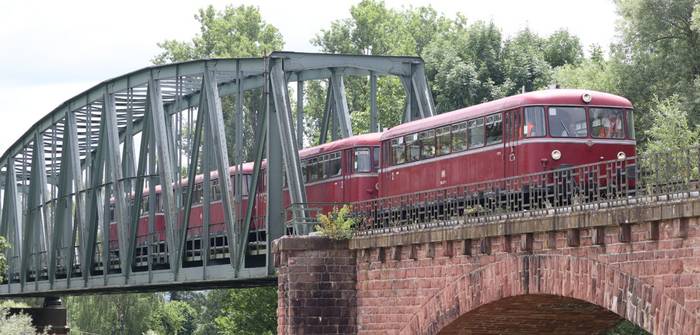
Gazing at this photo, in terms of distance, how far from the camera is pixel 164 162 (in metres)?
45.5

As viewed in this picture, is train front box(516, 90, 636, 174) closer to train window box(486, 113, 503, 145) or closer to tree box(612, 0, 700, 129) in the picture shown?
train window box(486, 113, 503, 145)

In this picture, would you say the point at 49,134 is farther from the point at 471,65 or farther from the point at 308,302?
the point at 308,302

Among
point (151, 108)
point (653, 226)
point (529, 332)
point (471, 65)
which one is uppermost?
point (471, 65)

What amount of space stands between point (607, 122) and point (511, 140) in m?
2.45

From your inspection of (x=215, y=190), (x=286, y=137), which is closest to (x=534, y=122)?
(x=286, y=137)

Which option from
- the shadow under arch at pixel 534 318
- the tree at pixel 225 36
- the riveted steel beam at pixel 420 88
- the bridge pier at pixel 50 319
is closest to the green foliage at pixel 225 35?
the tree at pixel 225 36

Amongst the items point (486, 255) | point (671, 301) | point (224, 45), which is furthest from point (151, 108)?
point (224, 45)

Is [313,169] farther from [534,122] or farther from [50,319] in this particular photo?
[50,319]

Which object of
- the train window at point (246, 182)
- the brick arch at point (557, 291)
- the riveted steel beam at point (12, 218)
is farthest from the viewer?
the riveted steel beam at point (12, 218)

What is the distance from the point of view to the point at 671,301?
2256 centimetres

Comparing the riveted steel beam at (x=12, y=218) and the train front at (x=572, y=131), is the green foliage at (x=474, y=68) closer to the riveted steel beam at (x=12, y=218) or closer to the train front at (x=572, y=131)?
the riveted steel beam at (x=12, y=218)

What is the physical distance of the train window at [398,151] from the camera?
38625 mm

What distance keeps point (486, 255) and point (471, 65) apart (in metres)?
44.2

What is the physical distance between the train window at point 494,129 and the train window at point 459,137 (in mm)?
1050
